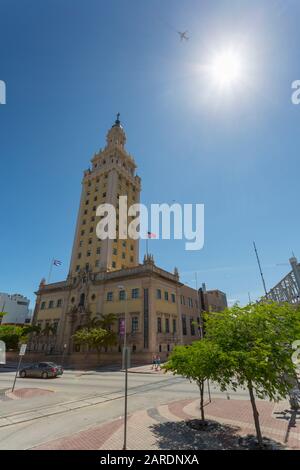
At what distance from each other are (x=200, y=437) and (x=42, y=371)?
909 inches

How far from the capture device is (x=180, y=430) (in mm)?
9570

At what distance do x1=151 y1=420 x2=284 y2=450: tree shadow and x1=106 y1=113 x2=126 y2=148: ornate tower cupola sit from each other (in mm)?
68763

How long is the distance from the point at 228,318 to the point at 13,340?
56.5 meters

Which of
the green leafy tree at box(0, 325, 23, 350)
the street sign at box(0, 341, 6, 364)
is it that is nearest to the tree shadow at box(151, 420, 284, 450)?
the street sign at box(0, 341, 6, 364)

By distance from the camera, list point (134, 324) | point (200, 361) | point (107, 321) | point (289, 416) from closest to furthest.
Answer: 1. point (200, 361)
2. point (289, 416)
3. point (107, 321)
4. point (134, 324)

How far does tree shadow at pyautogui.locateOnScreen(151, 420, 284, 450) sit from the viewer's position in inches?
309

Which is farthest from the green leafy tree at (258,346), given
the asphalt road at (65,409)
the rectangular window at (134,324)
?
the rectangular window at (134,324)

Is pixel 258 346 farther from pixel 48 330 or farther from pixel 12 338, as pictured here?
pixel 12 338

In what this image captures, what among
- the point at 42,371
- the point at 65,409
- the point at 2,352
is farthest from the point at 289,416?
the point at 2,352

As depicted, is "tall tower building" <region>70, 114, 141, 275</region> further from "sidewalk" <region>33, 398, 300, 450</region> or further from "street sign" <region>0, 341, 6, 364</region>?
"sidewalk" <region>33, 398, 300, 450</region>
